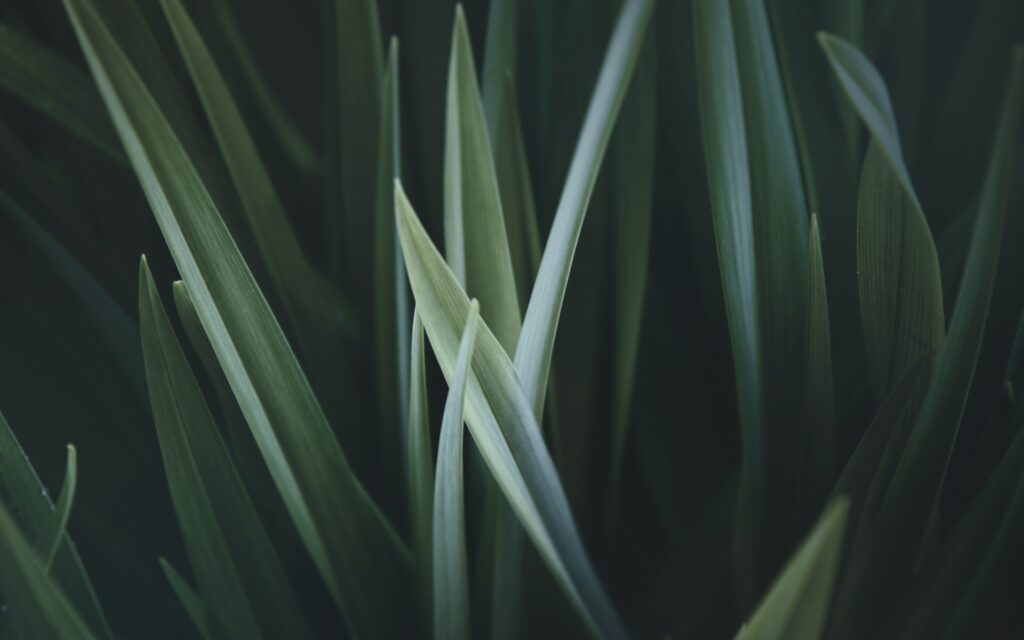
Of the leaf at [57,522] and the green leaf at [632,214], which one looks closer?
the leaf at [57,522]

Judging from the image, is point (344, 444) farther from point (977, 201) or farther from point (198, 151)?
point (977, 201)

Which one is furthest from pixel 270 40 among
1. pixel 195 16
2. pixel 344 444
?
pixel 344 444

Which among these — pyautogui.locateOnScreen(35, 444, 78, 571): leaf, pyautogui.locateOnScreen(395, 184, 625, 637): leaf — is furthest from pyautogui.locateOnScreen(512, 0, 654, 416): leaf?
pyautogui.locateOnScreen(35, 444, 78, 571): leaf

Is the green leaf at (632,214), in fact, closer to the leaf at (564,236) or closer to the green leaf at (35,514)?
the leaf at (564,236)

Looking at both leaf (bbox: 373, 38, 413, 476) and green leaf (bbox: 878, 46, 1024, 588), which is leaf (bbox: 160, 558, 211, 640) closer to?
leaf (bbox: 373, 38, 413, 476)

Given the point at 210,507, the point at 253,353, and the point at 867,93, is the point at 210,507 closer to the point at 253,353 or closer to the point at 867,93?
the point at 253,353

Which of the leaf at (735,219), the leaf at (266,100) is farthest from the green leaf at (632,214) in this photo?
the leaf at (266,100)
